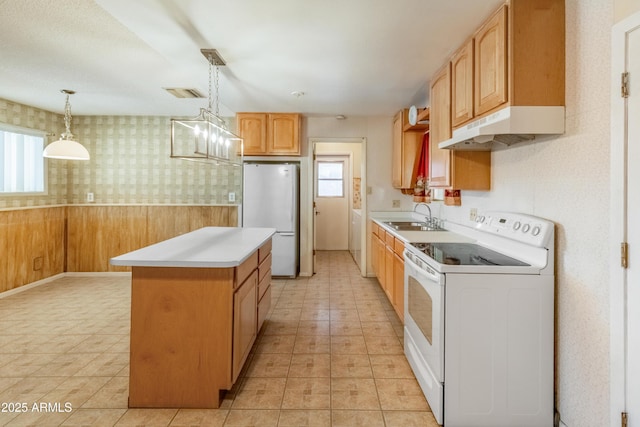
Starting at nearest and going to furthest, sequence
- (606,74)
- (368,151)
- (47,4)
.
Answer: (606,74) < (47,4) < (368,151)

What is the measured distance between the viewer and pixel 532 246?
1.87 m

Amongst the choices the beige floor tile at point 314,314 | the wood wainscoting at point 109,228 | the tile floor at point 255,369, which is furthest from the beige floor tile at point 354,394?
the wood wainscoting at point 109,228

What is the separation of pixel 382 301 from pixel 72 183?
15.1 ft

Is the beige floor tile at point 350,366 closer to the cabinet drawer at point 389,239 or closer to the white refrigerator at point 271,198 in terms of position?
the cabinet drawer at point 389,239

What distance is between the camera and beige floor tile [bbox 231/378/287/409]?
76.9 inches

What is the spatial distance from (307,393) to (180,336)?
0.83 metres

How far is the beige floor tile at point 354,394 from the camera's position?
1.96 m

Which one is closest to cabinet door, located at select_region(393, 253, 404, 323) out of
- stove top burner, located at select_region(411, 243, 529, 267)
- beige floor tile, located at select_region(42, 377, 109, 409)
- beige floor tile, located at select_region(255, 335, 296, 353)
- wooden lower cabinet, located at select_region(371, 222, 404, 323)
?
wooden lower cabinet, located at select_region(371, 222, 404, 323)

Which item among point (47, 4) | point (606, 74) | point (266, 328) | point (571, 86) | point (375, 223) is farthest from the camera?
point (375, 223)

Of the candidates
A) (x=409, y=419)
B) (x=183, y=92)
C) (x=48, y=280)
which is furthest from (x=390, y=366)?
(x=48, y=280)

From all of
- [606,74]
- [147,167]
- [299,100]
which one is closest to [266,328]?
[299,100]

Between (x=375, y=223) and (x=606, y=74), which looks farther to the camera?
(x=375, y=223)

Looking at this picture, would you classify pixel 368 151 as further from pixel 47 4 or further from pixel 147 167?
pixel 47 4

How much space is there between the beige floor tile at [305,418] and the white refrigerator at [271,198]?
2.84 metres
